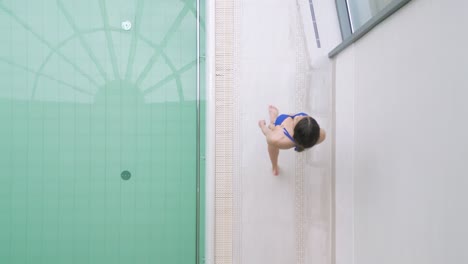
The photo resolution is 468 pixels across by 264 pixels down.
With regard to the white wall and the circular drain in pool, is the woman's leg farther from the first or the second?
the circular drain in pool

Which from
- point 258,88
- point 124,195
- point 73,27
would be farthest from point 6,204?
point 258,88

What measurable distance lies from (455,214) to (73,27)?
1.93 m

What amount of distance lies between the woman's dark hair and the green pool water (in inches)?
26.5

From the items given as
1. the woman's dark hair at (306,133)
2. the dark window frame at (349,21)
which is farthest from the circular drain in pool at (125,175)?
the dark window frame at (349,21)

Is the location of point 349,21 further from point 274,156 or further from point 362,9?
point 274,156

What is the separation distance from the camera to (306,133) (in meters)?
1.40

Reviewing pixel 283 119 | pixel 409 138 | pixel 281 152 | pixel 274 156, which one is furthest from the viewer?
pixel 281 152

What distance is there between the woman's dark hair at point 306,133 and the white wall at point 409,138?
0.20 m

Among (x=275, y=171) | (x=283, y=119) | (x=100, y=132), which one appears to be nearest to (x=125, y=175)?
(x=100, y=132)

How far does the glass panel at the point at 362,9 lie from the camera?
4.85 feet

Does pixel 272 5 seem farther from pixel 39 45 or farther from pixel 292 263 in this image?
pixel 292 263

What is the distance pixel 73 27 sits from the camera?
1.89 meters

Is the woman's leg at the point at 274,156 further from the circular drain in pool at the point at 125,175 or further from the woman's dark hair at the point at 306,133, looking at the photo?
the circular drain in pool at the point at 125,175

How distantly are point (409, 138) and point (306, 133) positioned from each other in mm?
410
